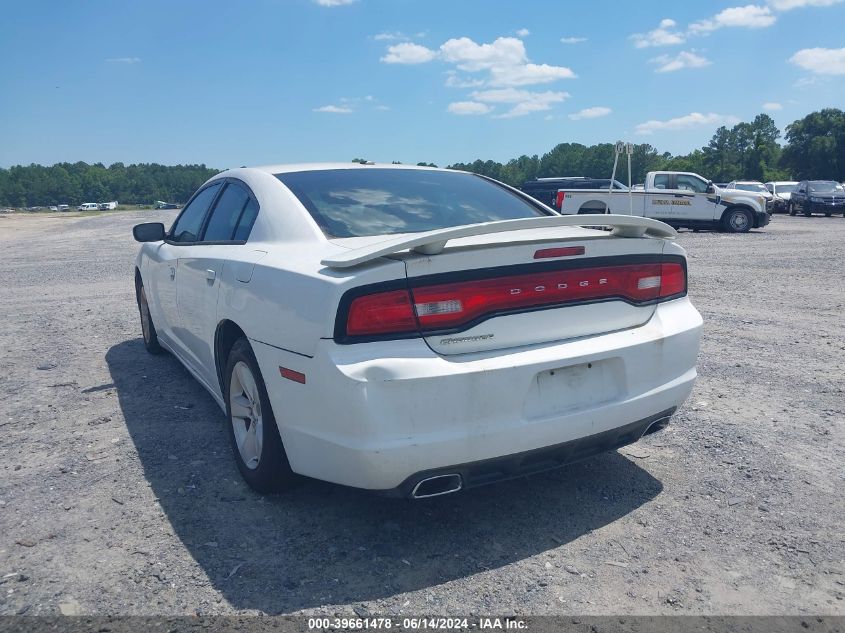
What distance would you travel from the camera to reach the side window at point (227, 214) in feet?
13.2

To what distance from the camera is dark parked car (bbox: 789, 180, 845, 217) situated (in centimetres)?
3234

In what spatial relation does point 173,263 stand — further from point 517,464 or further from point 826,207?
point 826,207

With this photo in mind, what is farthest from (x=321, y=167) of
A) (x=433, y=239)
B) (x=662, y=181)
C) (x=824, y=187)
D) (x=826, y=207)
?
(x=824, y=187)

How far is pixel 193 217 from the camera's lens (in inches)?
197

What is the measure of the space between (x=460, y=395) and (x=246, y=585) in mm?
1070

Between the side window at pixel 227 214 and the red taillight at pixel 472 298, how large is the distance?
1.62 m

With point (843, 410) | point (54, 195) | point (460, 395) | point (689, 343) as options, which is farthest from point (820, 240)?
point (54, 195)

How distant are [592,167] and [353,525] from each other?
72.5m

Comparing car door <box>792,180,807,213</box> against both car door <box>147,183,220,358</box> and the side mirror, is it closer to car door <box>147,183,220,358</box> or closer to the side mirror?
Answer: car door <box>147,183,220,358</box>

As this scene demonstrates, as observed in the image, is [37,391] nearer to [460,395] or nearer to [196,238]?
[196,238]

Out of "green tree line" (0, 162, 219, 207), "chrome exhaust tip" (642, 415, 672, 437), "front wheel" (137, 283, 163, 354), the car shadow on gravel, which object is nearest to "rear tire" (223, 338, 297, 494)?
the car shadow on gravel

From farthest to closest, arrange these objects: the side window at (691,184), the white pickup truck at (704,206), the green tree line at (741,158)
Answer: the green tree line at (741,158) → the side window at (691,184) → the white pickup truck at (704,206)

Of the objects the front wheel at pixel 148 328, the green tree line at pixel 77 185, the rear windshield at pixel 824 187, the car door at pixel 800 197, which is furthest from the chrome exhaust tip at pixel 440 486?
the green tree line at pixel 77 185

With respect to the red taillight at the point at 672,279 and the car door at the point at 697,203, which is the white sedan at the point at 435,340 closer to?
the red taillight at the point at 672,279
